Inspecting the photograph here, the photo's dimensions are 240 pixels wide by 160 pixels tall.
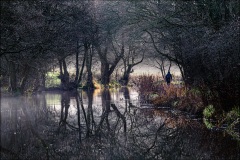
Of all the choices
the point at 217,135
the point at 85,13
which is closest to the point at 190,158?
the point at 217,135

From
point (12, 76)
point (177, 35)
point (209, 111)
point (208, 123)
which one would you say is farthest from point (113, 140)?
point (12, 76)

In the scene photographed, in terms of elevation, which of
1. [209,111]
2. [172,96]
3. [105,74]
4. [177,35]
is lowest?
[209,111]

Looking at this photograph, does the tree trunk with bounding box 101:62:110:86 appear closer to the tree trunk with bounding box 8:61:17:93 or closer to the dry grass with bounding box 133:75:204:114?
the tree trunk with bounding box 8:61:17:93

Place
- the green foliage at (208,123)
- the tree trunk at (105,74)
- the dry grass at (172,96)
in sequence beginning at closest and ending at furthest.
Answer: the green foliage at (208,123) < the dry grass at (172,96) < the tree trunk at (105,74)

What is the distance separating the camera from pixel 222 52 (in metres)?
12.0

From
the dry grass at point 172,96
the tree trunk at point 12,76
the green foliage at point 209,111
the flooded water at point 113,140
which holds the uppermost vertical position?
the tree trunk at point 12,76

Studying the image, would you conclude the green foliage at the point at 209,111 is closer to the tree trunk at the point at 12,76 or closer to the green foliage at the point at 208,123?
the green foliage at the point at 208,123

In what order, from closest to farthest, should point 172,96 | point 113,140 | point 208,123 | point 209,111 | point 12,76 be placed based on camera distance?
point 113,140 < point 208,123 < point 209,111 < point 172,96 < point 12,76

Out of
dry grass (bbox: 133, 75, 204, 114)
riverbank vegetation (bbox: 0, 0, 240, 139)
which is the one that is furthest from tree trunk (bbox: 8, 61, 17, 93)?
dry grass (bbox: 133, 75, 204, 114)

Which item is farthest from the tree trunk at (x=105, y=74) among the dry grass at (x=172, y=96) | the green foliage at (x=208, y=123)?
the green foliage at (x=208, y=123)

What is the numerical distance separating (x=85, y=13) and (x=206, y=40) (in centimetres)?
1747

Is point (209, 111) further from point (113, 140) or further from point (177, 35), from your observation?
point (177, 35)

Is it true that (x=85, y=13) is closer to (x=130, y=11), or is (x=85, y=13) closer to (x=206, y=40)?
(x=130, y=11)

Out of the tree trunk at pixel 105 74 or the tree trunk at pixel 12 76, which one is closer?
the tree trunk at pixel 12 76
